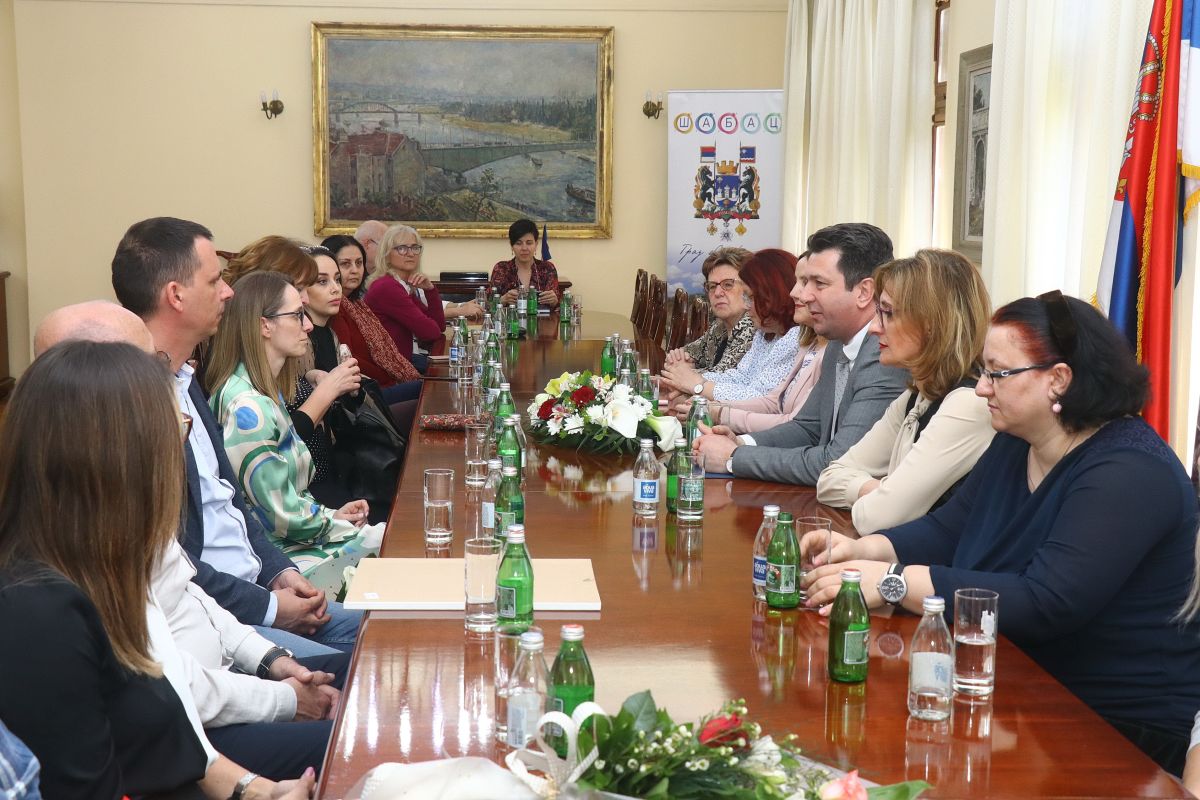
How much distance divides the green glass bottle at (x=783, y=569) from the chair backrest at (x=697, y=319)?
4.69m

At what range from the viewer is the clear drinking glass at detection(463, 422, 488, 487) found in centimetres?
326

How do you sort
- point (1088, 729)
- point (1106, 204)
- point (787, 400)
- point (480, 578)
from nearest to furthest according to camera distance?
point (1088, 729)
point (480, 578)
point (1106, 204)
point (787, 400)

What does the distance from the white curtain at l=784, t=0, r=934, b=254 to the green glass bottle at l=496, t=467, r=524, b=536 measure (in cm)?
473

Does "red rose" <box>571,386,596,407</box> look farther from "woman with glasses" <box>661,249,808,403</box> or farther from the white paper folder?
"woman with glasses" <box>661,249,808,403</box>

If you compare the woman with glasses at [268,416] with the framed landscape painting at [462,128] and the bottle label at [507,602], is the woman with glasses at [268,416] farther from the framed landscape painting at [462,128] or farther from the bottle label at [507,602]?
the framed landscape painting at [462,128]

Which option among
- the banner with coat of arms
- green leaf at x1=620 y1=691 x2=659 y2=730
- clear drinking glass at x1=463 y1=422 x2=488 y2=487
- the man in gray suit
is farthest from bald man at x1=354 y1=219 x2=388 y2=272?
green leaf at x1=620 y1=691 x2=659 y2=730

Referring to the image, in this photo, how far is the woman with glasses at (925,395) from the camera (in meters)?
2.85

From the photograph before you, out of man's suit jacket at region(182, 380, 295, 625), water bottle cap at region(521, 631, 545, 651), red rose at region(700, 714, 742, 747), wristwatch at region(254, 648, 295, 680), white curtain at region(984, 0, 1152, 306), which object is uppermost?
white curtain at region(984, 0, 1152, 306)

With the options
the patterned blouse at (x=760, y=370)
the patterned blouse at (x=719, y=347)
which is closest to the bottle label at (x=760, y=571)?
the patterned blouse at (x=760, y=370)

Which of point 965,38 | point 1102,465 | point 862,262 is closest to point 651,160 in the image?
point 965,38

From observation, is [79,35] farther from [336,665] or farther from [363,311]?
[336,665]

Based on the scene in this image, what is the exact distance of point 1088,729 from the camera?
5.76 ft

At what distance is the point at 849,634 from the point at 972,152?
16.1 ft

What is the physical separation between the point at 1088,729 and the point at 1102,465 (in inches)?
23.9
